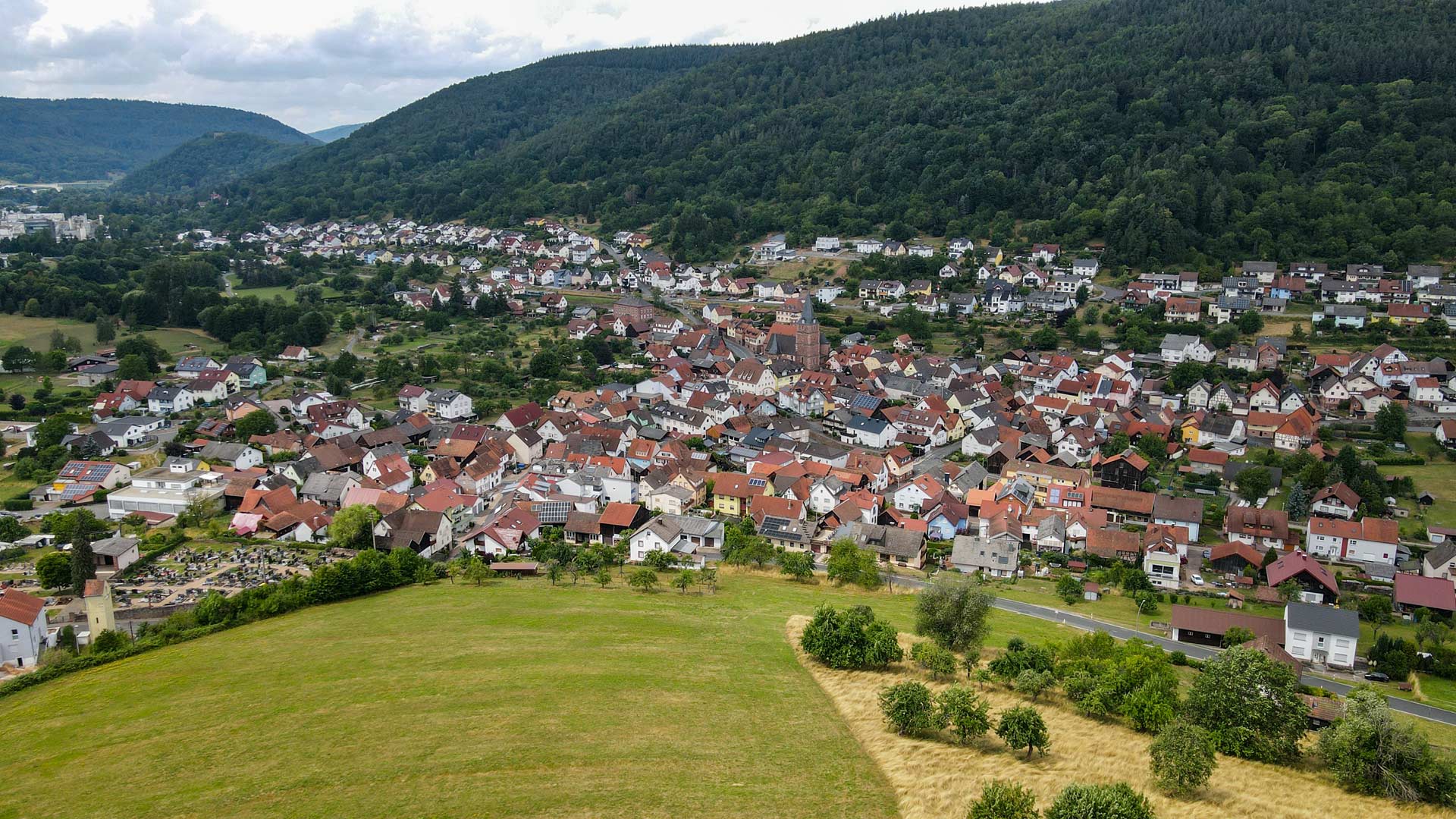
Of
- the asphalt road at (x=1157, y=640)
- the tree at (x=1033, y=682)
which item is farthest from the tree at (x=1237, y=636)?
the tree at (x=1033, y=682)

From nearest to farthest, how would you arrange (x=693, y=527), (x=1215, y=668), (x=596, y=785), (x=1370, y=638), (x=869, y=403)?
(x=596, y=785)
(x=1215, y=668)
(x=1370, y=638)
(x=693, y=527)
(x=869, y=403)

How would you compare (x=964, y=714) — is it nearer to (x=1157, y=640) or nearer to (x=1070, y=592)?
(x=1157, y=640)

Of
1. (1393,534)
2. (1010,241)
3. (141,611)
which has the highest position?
(1010,241)

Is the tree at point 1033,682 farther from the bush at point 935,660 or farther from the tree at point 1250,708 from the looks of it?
the tree at point 1250,708

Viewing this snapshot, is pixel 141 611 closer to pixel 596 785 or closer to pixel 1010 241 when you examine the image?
pixel 596 785

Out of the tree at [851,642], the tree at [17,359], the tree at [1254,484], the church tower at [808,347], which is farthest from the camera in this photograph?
the church tower at [808,347]

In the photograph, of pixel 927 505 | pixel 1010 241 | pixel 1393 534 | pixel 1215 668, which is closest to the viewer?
pixel 1215 668

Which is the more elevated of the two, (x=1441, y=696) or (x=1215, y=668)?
(x=1215, y=668)

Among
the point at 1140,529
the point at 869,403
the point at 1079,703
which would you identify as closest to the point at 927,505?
the point at 1140,529

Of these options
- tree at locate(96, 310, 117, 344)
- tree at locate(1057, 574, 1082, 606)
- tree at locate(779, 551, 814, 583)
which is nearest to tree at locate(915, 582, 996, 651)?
tree at locate(1057, 574, 1082, 606)
